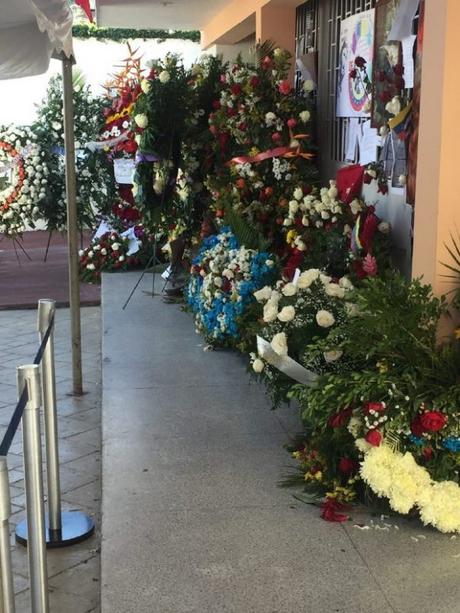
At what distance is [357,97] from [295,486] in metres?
3.14

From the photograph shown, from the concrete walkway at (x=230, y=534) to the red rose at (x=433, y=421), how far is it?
0.43 m

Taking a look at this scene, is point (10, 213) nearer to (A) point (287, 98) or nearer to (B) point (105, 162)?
(B) point (105, 162)

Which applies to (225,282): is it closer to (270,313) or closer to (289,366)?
(270,313)

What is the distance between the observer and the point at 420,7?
449cm

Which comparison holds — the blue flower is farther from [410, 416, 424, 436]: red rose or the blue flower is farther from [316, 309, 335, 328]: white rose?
[316, 309, 335, 328]: white rose

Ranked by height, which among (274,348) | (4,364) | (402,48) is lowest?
(4,364)

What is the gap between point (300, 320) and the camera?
13.0 feet

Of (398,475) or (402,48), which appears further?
(402,48)

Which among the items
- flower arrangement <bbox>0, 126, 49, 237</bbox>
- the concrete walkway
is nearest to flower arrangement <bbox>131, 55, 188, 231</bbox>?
the concrete walkway

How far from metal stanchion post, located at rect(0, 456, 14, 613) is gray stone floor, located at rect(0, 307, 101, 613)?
1.32m

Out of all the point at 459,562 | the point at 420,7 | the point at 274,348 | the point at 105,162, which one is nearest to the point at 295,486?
the point at 274,348

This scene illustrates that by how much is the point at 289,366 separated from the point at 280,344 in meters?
0.11

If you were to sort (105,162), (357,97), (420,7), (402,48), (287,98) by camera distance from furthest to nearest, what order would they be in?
1. (105,162)
2. (287,98)
3. (357,97)
4. (402,48)
5. (420,7)

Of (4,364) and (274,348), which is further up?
(274,348)
